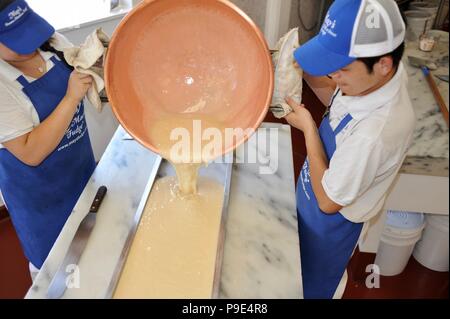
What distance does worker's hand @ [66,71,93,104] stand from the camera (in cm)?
103

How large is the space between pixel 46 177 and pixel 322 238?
0.84m

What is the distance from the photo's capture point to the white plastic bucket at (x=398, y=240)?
1.02 metres

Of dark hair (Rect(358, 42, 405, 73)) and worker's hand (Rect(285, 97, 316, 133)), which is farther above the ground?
dark hair (Rect(358, 42, 405, 73))

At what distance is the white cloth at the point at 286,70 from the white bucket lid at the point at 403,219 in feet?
1.46

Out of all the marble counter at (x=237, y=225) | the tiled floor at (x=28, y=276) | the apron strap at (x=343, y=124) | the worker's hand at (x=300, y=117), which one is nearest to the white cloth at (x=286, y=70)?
the worker's hand at (x=300, y=117)

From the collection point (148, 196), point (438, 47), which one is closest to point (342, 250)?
point (148, 196)

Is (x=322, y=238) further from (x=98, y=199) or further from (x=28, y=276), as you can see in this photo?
(x=28, y=276)

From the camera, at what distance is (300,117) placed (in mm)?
1062

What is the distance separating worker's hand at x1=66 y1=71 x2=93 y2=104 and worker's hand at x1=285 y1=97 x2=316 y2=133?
517 millimetres

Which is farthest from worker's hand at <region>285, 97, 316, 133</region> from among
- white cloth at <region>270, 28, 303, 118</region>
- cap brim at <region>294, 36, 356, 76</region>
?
cap brim at <region>294, 36, 356, 76</region>

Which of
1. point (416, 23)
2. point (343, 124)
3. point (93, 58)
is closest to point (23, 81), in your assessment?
point (93, 58)

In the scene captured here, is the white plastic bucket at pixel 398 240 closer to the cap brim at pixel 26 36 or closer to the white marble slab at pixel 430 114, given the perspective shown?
the white marble slab at pixel 430 114

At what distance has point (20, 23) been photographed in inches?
40.1

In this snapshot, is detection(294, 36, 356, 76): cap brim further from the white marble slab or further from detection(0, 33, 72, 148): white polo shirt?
detection(0, 33, 72, 148): white polo shirt
